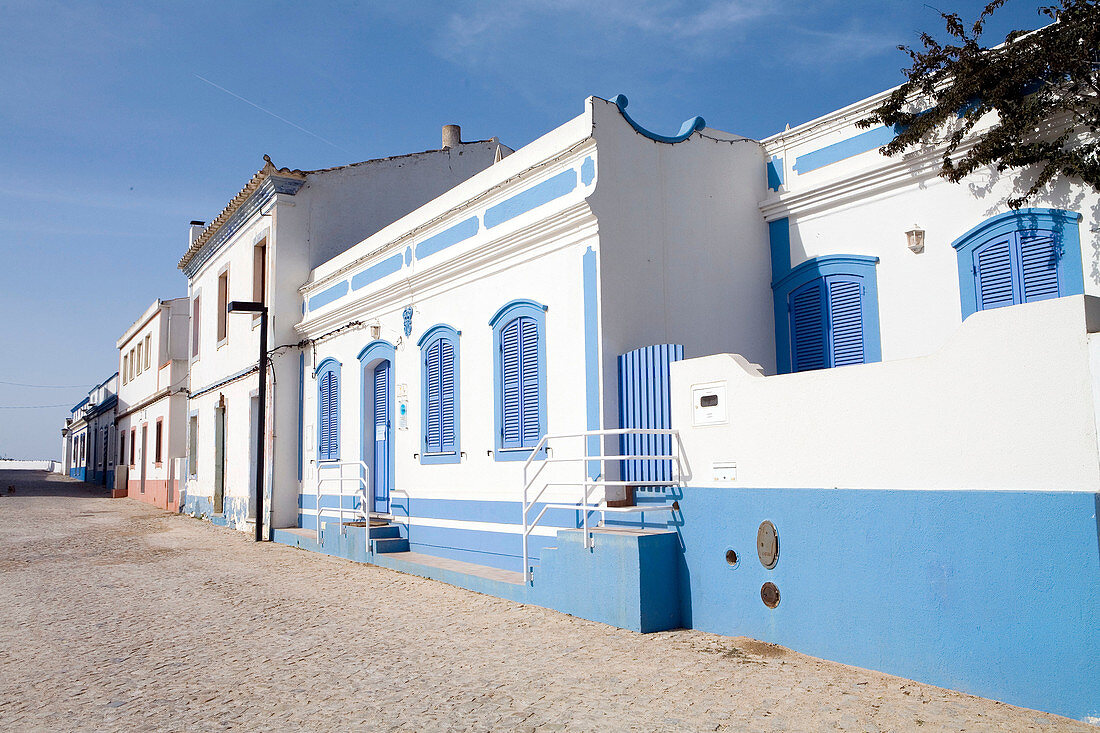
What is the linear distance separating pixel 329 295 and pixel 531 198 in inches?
265

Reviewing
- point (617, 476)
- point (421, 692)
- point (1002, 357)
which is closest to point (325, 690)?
point (421, 692)

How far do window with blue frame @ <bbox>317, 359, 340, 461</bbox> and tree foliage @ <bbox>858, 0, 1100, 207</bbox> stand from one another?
394 inches

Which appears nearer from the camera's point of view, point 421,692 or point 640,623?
point 421,692

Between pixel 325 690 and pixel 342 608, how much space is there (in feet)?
10.7

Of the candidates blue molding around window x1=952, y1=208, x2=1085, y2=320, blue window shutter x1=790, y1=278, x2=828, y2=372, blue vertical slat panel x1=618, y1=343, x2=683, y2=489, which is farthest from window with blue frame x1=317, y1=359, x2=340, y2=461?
blue molding around window x1=952, y1=208, x2=1085, y2=320

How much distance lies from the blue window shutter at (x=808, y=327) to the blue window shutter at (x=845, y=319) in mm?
119

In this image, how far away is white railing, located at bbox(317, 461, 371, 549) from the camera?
495 inches

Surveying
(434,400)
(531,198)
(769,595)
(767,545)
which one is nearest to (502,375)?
(434,400)

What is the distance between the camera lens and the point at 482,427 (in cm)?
1094

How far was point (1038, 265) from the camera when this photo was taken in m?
8.19

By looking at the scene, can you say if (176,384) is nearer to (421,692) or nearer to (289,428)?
(289,428)

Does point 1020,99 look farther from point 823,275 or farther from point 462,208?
point 462,208

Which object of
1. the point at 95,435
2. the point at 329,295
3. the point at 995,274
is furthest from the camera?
the point at 95,435

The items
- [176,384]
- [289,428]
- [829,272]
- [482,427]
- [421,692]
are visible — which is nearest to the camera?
[421,692]
